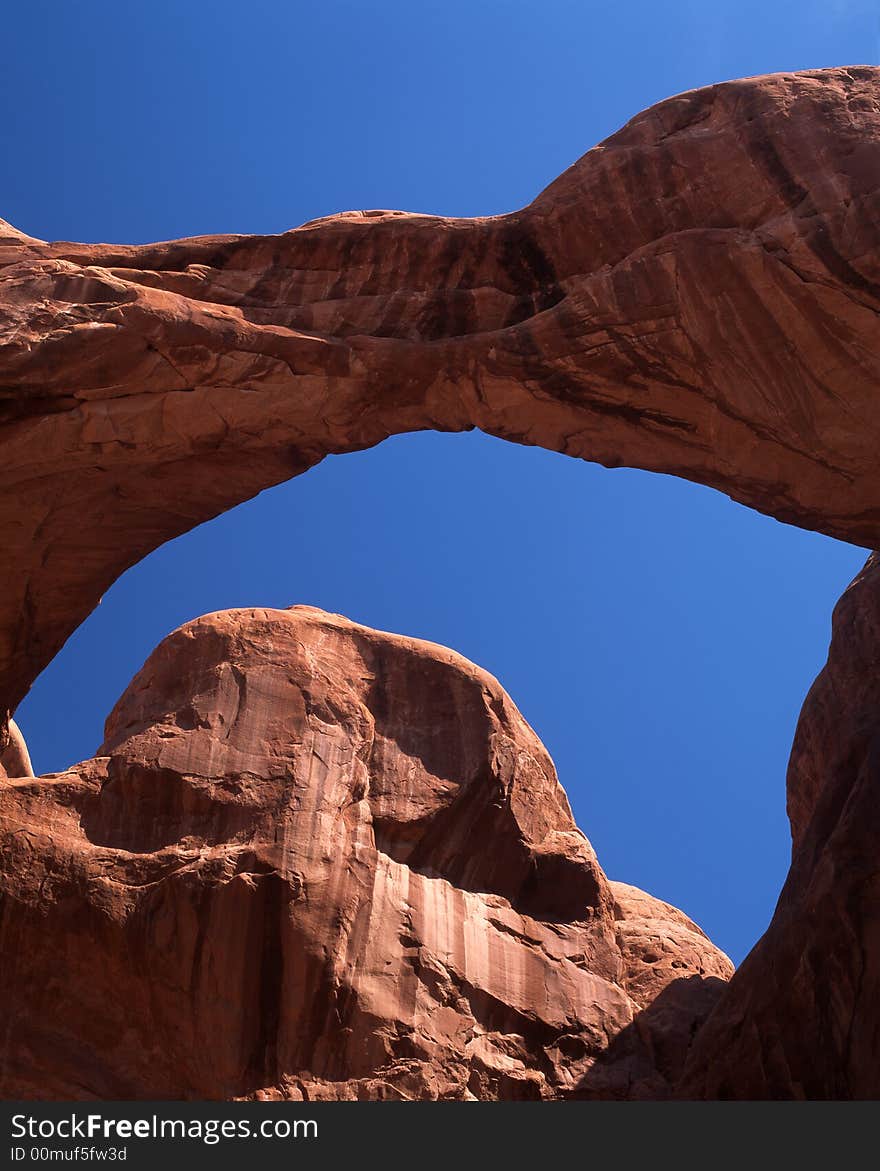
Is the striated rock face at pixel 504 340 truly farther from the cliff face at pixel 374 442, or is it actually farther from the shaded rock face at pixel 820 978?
the shaded rock face at pixel 820 978

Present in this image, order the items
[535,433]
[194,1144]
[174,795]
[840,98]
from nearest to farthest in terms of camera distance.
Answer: [194,1144], [840,98], [535,433], [174,795]

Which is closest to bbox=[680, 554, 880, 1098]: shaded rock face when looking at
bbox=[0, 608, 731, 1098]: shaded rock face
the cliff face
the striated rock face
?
the cliff face

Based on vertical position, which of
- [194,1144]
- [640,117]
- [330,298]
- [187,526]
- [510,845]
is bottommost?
[194,1144]

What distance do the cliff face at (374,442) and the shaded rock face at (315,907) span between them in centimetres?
5

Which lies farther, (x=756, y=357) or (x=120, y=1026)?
(x=120, y=1026)

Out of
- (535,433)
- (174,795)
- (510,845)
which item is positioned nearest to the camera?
(535,433)

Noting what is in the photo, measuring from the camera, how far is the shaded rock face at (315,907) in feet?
56.5

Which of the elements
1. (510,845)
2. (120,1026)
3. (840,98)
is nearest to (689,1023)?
(510,845)

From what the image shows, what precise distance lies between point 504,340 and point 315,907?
7512mm

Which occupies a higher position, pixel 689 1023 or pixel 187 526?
pixel 187 526

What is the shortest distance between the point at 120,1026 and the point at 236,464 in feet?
23.5

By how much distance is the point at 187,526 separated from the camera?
1822 centimetres

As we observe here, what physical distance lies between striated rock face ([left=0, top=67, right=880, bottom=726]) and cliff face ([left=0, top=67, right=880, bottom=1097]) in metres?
0.04

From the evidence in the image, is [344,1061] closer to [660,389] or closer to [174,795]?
[174,795]
